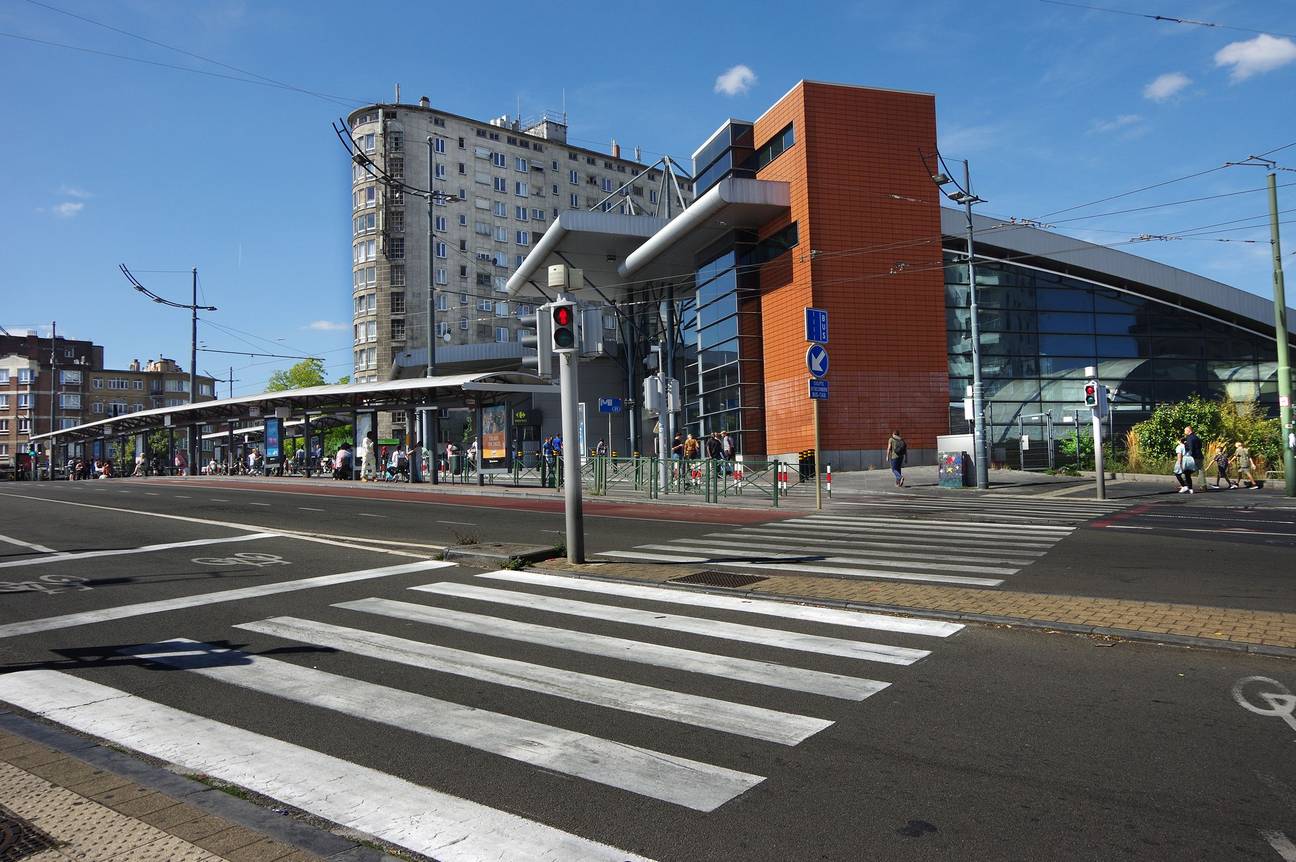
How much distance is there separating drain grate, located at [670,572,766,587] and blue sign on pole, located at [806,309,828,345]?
9.75 metres

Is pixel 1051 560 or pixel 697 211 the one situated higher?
pixel 697 211

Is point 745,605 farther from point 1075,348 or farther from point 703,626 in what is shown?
point 1075,348

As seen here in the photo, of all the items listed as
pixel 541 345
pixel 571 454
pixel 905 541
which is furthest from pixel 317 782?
pixel 905 541

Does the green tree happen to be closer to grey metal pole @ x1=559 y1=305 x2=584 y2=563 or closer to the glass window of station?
the glass window of station

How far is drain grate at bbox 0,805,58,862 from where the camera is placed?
3.24 metres

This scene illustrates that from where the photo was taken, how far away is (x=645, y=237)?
41219 millimetres

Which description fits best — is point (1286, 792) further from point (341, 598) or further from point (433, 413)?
point (433, 413)

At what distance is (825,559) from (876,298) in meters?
23.4

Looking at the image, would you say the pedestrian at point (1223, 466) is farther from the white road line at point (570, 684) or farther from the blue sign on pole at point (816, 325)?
the white road line at point (570, 684)

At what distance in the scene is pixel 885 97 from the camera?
3300 cm

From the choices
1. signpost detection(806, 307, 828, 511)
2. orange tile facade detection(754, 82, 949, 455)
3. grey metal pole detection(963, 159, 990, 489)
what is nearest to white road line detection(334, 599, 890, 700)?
signpost detection(806, 307, 828, 511)

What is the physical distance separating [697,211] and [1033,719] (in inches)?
1221

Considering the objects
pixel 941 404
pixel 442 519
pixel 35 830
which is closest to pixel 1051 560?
pixel 35 830

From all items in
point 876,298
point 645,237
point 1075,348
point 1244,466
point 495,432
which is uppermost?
point 645,237
